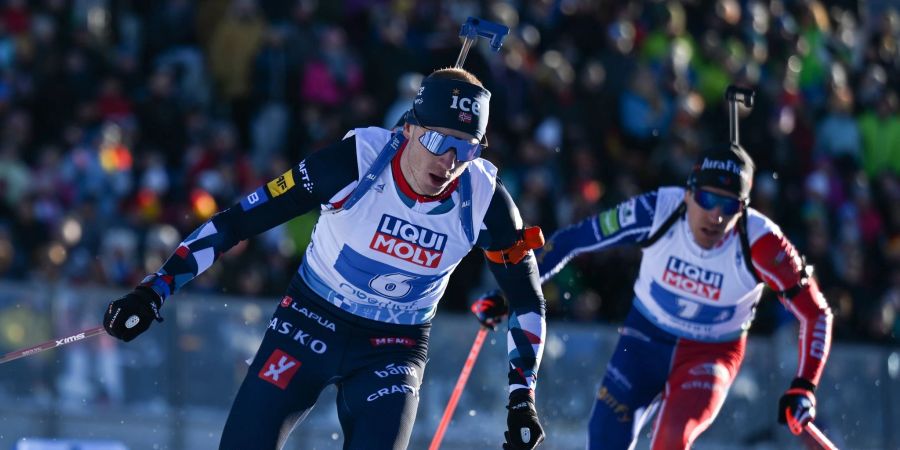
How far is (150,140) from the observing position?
14.5 metres

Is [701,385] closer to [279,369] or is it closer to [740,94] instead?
[740,94]

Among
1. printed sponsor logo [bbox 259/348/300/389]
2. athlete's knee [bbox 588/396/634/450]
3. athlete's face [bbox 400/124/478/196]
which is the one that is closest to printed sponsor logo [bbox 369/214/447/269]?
athlete's face [bbox 400/124/478/196]

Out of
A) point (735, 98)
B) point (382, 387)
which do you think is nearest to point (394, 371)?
point (382, 387)

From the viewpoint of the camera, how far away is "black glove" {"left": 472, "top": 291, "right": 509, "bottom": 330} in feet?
30.7

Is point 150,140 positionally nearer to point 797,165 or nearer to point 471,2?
point 471,2

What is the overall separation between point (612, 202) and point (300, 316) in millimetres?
7141

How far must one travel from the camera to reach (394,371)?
24.9 feet

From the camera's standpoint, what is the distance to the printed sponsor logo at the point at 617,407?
9273 mm

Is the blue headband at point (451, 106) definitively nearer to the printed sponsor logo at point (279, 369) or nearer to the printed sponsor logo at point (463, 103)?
the printed sponsor logo at point (463, 103)

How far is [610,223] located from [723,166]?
0.72 m

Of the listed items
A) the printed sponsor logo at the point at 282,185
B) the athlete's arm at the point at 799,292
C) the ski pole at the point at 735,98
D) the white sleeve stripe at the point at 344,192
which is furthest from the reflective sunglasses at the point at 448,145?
the ski pole at the point at 735,98

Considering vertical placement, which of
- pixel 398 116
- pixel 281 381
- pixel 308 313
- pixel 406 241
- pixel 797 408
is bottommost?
pixel 398 116

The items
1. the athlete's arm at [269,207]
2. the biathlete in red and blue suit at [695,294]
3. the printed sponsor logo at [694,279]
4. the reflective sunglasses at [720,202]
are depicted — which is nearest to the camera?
the athlete's arm at [269,207]

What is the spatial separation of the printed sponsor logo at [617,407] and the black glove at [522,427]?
71.3 inches
